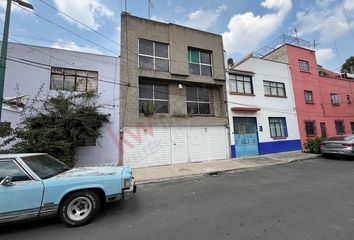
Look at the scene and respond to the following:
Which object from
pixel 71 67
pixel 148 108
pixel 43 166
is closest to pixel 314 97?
pixel 148 108

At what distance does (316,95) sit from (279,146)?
7335 mm

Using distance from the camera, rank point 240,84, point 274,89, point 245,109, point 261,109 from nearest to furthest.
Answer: point 245,109
point 240,84
point 261,109
point 274,89

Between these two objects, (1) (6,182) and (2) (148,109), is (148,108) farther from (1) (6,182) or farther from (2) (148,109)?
(1) (6,182)

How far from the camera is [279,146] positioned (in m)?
15.0

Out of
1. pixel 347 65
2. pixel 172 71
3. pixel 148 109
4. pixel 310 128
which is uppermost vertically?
pixel 347 65

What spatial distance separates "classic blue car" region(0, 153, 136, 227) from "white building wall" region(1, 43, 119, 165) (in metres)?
6.07

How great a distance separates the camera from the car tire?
3.97 metres

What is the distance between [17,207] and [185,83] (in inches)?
443

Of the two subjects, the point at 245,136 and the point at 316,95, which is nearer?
the point at 245,136

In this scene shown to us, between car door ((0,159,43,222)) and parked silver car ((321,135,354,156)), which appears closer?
car door ((0,159,43,222))

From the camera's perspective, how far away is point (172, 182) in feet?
26.1

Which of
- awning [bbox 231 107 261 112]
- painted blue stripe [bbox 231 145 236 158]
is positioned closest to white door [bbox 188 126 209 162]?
painted blue stripe [bbox 231 145 236 158]

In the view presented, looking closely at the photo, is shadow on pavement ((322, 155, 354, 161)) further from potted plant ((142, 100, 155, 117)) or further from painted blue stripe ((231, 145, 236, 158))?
potted plant ((142, 100, 155, 117))

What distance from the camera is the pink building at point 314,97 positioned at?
1689 centimetres
